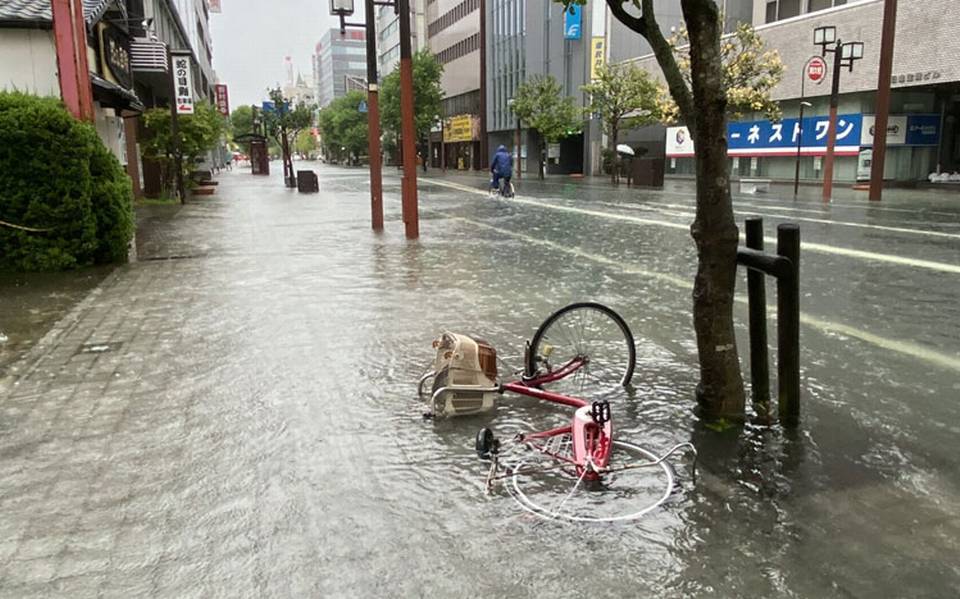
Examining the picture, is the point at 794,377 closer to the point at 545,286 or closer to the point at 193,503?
the point at 193,503

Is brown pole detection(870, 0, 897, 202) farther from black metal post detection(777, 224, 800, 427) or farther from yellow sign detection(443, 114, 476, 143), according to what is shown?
yellow sign detection(443, 114, 476, 143)

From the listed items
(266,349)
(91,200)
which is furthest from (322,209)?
(266,349)

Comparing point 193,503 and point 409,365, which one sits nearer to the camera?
point 193,503

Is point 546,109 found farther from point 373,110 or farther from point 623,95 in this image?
point 373,110

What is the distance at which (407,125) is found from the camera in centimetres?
A: 1457

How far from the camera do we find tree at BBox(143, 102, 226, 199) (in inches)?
1017

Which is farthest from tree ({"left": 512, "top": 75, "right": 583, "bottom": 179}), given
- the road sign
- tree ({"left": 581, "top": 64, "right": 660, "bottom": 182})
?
the road sign

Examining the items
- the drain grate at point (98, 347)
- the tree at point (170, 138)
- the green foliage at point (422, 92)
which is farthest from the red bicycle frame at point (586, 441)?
the green foliage at point (422, 92)

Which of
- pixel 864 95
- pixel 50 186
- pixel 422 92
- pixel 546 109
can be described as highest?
pixel 422 92

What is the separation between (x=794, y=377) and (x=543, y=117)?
39933 millimetres

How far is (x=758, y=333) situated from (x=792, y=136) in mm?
33336

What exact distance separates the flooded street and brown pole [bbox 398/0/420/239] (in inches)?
208

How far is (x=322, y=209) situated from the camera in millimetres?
23031

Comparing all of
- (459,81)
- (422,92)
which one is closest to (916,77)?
(422,92)
